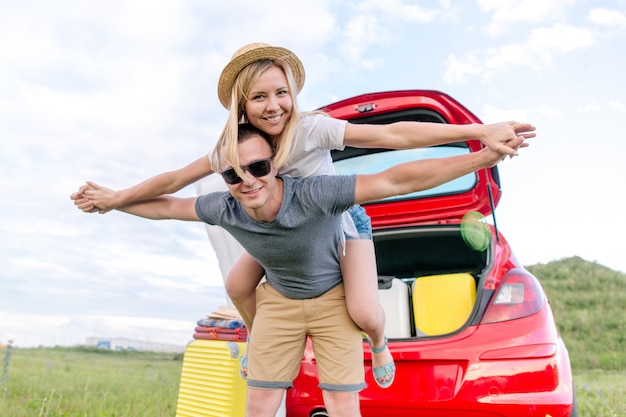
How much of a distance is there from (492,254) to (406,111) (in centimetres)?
87

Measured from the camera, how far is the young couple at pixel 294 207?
1.91 meters

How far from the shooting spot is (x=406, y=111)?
2.94m

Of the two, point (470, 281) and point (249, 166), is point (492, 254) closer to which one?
point (470, 281)

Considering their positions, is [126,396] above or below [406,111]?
below

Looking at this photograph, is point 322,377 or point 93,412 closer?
point 322,377

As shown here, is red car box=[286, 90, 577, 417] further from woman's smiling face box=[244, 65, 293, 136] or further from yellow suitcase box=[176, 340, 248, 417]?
woman's smiling face box=[244, 65, 293, 136]

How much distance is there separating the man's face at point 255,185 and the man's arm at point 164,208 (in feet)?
1.02

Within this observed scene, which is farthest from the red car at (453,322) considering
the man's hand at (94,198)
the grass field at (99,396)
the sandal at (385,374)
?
the grass field at (99,396)

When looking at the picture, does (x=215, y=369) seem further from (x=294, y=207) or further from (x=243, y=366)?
(x=294, y=207)

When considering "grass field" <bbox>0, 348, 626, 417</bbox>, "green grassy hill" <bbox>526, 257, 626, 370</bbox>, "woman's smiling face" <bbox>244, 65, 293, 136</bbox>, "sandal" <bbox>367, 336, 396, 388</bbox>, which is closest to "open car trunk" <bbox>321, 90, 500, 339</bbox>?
"sandal" <bbox>367, 336, 396, 388</bbox>

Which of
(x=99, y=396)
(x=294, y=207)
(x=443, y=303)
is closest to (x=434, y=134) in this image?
(x=294, y=207)

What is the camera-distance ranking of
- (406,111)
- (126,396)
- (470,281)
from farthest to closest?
(126,396)
(406,111)
(470,281)

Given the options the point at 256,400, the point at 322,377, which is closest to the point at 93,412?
the point at 256,400

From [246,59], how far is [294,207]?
2.01 feet
